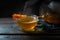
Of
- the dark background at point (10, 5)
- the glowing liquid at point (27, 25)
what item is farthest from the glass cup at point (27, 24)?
the dark background at point (10, 5)

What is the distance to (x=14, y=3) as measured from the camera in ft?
4.24

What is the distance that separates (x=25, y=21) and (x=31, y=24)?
0.12ft

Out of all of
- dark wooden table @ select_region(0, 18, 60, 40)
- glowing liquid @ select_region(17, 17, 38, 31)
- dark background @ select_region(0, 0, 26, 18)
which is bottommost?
dark wooden table @ select_region(0, 18, 60, 40)

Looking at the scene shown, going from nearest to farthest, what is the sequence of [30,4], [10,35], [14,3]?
[10,35] → [30,4] → [14,3]

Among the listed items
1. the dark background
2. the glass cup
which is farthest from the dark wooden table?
the dark background

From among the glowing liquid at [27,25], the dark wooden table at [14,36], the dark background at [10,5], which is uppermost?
Answer: the dark background at [10,5]

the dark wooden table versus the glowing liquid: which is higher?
the glowing liquid

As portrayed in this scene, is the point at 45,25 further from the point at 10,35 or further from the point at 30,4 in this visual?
the point at 30,4

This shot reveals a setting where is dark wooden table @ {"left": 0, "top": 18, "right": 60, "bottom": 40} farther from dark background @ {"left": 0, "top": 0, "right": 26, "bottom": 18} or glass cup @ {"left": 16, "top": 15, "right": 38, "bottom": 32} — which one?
dark background @ {"left": 0, "top": 0, "right": 26, "bottom": 18}

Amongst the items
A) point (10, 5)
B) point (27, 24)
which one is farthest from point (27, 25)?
point (10, 5)

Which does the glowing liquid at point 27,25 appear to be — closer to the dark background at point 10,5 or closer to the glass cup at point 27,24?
the glass cup at point 27,24

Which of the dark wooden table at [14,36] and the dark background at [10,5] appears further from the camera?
the dark background at [10,5]

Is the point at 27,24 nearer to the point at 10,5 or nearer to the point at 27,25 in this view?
the point at 27,25

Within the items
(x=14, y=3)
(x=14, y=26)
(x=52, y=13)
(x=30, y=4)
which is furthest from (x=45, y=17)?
A: (x=14, y=3)
